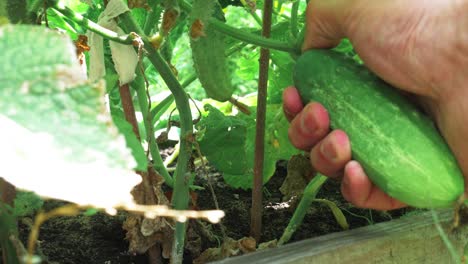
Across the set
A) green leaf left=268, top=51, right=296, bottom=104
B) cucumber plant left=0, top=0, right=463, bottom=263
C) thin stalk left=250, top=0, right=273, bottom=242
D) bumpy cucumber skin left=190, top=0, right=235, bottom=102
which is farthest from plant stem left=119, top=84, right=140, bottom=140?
green leaf left=268, top=51, right=296, bottom=104

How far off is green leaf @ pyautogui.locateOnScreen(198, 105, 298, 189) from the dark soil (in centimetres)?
9

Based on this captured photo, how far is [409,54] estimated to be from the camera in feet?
3.25

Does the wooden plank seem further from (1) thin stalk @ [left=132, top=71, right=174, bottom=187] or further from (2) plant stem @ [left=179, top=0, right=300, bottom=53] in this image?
(2) plant stem @ [left=179, top=0, right=300, bottom=53]

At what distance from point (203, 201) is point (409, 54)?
65 cm

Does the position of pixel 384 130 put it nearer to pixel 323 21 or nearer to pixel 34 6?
pixel 323 21

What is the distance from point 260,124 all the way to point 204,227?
0.24 meters

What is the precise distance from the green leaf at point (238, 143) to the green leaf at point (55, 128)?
26.6 inches

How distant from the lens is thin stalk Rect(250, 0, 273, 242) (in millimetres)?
1140

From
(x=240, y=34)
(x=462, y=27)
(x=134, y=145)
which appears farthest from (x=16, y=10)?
(x=462, y=27)

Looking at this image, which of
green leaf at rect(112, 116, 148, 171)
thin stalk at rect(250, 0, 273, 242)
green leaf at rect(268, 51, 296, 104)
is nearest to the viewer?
green leaf at rect(112, 116, 148, 171)

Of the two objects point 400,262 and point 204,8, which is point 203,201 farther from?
point 204,8

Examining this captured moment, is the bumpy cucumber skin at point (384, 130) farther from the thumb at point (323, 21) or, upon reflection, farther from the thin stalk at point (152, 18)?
the thin stalk at point (152, 18)

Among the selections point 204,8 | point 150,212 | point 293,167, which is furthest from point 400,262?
point 150,212

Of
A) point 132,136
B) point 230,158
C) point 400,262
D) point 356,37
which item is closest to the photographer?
point 132,136
